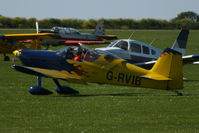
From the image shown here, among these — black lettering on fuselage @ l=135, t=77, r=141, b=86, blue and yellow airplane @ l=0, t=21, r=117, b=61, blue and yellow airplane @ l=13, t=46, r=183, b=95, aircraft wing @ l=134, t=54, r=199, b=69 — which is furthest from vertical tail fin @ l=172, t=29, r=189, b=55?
blue and yellow airplane @ l=0, t=21, r=117, b=61

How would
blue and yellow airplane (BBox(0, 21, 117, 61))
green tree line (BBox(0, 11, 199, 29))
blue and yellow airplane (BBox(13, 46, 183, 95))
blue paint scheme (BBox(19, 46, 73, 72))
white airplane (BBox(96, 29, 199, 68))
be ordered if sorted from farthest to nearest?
green tree line (BBox(0, 11, 199, 29)) → blue and yellow airplane (BBox(0, 21, 117, 61)) → white airplane (BBox(96, 29, 199, 68)) → blue paint scheme (BBox(19, 46, 73, 72)) → blue and yellow airplane (BBox(13, 46, 183, 95))

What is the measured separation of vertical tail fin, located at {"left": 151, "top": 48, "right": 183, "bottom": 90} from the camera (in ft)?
41.2

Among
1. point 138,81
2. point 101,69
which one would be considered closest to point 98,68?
point 101,69

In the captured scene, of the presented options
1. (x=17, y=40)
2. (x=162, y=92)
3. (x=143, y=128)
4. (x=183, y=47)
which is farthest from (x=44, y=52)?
(x=17, y=40)

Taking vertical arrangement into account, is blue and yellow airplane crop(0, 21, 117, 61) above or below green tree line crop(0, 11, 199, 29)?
above

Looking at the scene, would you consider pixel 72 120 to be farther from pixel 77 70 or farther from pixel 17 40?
pixel 17 40

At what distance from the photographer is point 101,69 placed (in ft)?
44.1

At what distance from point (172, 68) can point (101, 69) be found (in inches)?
80.1

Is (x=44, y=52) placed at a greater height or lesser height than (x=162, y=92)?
greater

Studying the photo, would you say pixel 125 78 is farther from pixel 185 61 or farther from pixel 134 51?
pixel 134 51

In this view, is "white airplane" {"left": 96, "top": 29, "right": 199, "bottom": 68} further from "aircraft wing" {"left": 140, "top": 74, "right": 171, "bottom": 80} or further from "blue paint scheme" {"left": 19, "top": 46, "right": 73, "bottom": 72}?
"aircraft wing" {"left": 140, "top": 74, "right": 171, "bottom": 80}

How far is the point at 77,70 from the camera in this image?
13.8 m

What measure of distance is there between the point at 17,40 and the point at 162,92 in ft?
62.3

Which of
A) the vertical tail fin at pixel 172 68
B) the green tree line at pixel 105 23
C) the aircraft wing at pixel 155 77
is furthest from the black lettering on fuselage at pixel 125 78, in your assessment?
the green tree line at pixel 105 23
